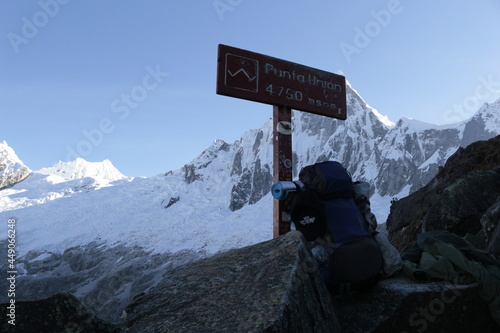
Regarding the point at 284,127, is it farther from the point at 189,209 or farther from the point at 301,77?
the point at 189,209

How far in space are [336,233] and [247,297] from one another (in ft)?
3.65

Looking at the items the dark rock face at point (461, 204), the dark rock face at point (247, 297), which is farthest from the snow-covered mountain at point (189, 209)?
the dark rock face at point (247, 297)

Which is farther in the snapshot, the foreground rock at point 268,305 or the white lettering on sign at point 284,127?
the white lettering on sign at point 284,127

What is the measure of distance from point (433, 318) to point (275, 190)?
1972 millimetres

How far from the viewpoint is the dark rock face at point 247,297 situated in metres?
2.76

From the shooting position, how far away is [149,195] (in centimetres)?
15012

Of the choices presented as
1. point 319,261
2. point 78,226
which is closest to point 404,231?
point 319,261

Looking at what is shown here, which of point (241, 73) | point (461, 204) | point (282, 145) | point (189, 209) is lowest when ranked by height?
point (189, 209)

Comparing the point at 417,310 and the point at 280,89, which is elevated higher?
the point at 280,89

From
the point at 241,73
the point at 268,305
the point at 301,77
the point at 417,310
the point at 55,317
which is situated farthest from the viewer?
the point at 301,77

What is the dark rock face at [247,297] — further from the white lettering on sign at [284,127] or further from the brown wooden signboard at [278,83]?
the brown wooden signboard at [278,83]

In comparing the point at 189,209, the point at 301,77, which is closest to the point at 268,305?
the point at 301,77

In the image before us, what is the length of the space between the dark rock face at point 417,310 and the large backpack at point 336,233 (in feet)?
0.75

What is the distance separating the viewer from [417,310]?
3.75 metres
